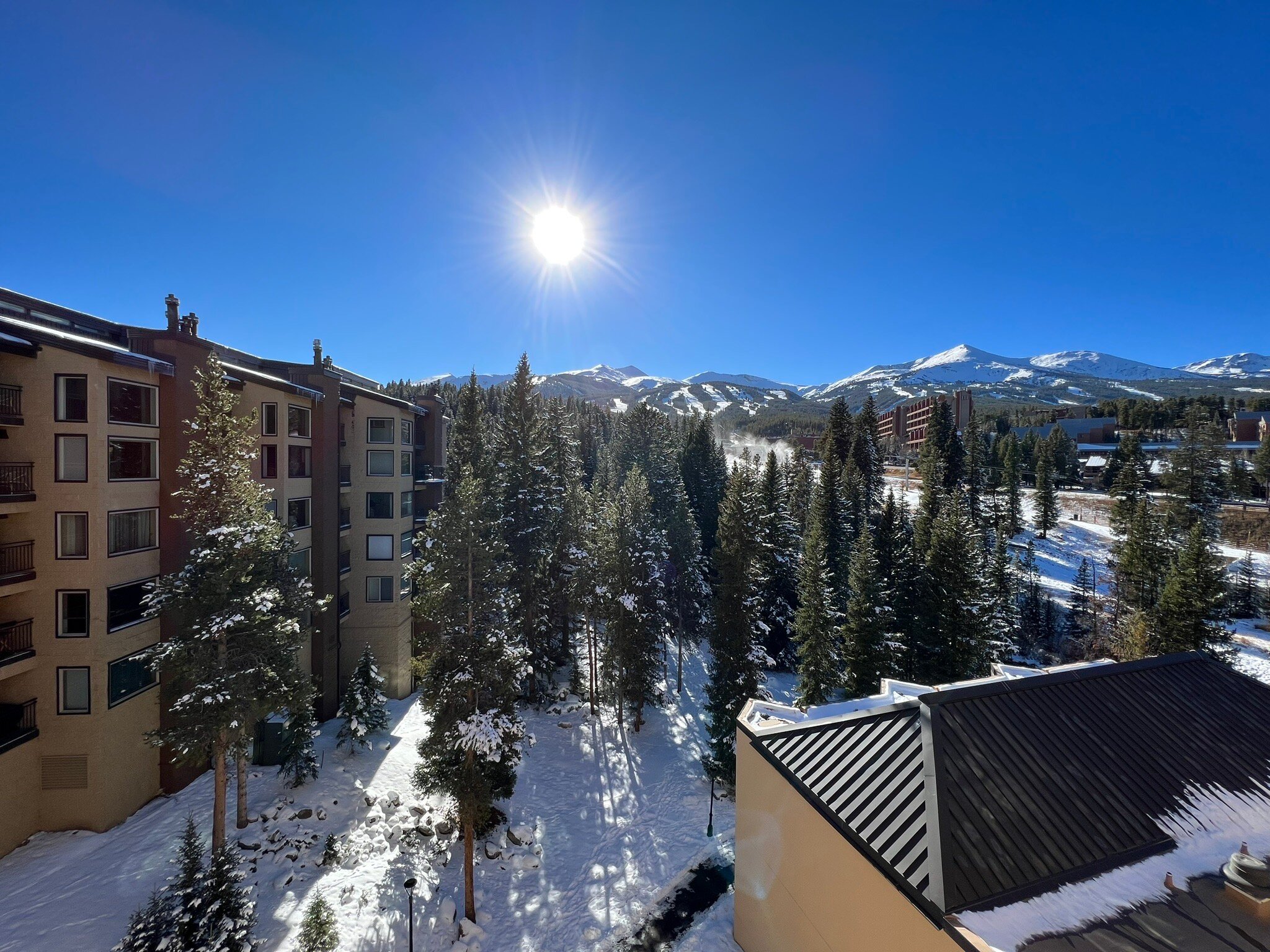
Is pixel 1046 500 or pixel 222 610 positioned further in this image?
pixel 1046 500

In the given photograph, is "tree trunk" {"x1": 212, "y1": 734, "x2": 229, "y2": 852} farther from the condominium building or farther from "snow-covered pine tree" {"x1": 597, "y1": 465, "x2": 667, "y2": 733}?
A: "snow-covered pine tree" {"x1": 597, "y1": 465, "x2": 667, "y2": 733}

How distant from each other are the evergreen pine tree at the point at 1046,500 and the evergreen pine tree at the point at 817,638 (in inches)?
1910

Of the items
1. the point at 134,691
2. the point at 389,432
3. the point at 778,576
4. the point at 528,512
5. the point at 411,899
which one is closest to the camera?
the point at 411,899

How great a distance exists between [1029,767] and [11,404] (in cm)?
2250

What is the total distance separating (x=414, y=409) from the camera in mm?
24406

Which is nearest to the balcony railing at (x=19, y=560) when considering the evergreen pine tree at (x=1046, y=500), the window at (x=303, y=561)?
the window at (x=303, y=561)

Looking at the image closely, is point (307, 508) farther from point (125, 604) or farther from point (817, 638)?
point (817, 638)

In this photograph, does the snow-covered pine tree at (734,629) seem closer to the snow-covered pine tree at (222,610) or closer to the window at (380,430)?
the snow-covered pine tree at (222,610)

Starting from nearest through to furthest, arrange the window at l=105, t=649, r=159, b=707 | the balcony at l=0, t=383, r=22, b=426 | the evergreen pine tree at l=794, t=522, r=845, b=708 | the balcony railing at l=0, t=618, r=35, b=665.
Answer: the balcony at l=0, t=383, r=22, b=426
the balcony railing at l=0, t=618, r=35, b=665
the window at l=105, t=649, r=159, b=707
the evergreen pine tree at l=794, t=522, r=845, b=708

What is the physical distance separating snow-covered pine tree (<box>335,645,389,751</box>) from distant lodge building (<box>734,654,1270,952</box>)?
13989mm

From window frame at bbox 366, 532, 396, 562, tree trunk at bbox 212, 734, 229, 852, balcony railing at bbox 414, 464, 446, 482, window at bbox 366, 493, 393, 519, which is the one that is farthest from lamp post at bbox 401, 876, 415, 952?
balcony railing at bbox 414, 464, 446, 482

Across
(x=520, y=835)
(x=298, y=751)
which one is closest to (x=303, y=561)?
(x=298, y=751)

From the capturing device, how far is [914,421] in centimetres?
11062

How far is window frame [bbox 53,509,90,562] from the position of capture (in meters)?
12.3
